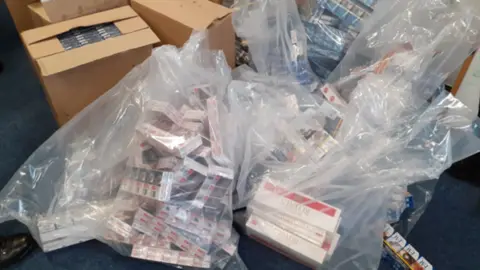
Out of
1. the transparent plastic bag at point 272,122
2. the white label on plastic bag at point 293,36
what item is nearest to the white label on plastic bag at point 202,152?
the transparent plastic bag at point 272,122

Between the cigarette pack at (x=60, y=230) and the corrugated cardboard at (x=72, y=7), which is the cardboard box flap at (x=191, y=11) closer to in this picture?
the corrugated cardboard at (x=72, y=7)

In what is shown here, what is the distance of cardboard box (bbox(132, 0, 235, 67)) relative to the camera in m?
1.22

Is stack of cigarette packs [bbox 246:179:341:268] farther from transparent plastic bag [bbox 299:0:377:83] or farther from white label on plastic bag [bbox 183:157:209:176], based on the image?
transparent plastic bag [bbox 299:0:377:83]

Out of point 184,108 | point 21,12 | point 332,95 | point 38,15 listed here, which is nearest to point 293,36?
point 332,95

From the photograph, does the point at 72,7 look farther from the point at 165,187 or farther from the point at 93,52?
the point at 165,187

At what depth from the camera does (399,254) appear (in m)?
1.05

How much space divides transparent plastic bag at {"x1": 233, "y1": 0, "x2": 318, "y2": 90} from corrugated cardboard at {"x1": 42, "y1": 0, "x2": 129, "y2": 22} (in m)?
0.40

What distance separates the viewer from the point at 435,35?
1.18 metres

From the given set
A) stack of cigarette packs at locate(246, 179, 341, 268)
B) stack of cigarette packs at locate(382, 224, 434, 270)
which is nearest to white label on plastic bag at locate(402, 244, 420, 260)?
stack of cigarette packs at locate(382, 224, 434, 270)

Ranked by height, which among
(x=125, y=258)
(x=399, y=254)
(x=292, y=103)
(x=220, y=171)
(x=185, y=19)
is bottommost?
(x=125, y=258)

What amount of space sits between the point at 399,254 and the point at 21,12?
4.56 feet

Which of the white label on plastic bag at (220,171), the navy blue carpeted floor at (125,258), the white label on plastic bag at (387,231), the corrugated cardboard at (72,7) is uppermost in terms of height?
the corrugated cardboard at (72,7)

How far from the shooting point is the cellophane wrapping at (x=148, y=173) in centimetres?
100

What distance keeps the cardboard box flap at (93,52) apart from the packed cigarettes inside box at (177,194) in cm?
21
